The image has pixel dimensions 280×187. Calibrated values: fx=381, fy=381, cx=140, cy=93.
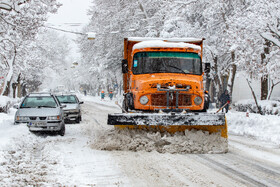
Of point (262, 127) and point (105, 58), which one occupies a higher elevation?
point (105, 58)

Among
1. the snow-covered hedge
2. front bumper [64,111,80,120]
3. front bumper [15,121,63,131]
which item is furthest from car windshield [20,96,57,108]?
the snow-covered hedge

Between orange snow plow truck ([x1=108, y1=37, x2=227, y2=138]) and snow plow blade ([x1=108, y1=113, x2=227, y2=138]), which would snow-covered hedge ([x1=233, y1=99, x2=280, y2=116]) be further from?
snow plow blade ([x1=108, y1=113, x2=227, y2=138])

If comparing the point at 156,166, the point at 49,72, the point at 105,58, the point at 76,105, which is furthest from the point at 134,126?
the point at 49,72

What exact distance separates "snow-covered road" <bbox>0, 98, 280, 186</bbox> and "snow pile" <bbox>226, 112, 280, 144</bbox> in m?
3.21

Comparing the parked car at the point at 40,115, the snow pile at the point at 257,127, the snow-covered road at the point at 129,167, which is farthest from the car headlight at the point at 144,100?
the snow pile at the point at 257,127

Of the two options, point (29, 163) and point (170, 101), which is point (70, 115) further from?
point (29, 163)

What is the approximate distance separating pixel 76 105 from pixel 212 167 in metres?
12.6

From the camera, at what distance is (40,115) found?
1297 cm

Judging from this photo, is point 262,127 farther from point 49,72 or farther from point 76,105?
point 49,72

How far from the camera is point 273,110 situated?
71.0 ft

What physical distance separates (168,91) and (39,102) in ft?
19.0

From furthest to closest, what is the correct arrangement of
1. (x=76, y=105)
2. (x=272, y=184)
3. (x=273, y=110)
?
(x=273, y=110)
(x=76, y=105)
(x=272, y=184)

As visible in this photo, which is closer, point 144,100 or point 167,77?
point 144,100

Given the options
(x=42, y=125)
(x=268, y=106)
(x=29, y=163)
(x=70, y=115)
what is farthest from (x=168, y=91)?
(x=268, y=106)
